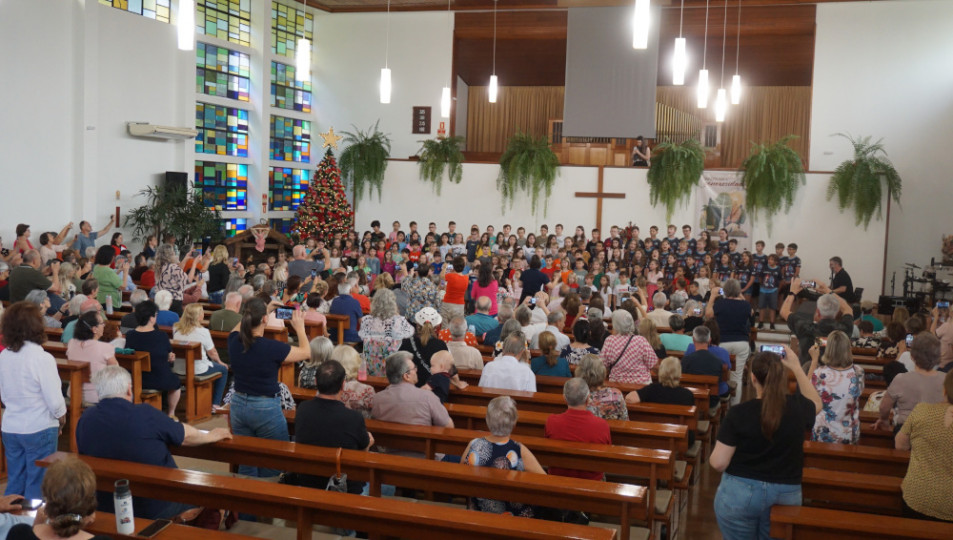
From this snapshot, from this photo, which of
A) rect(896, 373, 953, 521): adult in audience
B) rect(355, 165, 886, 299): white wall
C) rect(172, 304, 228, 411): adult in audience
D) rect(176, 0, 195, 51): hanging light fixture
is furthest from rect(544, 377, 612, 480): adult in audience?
rect(355, 165, 886, 299): white wall

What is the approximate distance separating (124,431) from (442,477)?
1467mm

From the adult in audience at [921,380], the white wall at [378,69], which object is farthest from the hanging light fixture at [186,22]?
the white wall at [378,69]

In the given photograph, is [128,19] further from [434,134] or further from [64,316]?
[64,316]

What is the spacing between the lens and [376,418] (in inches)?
189

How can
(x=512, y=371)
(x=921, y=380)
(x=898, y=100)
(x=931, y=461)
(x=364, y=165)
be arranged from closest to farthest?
(x=931, y=461), (x=921, y=380), (x=512, y=371), (x=898, y=100), (x=364, y=165)

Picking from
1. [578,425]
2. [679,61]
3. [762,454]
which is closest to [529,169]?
[679,61]

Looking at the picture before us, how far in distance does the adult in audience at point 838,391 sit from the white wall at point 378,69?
13856 mm

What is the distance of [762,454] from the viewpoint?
3.54m

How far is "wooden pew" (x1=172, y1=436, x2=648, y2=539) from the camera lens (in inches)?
145

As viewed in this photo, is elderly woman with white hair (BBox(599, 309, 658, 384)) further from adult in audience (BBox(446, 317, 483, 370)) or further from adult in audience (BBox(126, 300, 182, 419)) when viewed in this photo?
adult in audience (BBox(126, 300, 182, 419))

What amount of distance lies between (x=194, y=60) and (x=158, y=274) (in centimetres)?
708

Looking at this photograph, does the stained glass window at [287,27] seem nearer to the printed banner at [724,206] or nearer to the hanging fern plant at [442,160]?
the hanging fern plant at [442,160]

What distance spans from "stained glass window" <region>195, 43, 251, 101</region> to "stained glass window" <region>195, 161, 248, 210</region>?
1398 mm

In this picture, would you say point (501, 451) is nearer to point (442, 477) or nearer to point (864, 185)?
point (442, 477)
